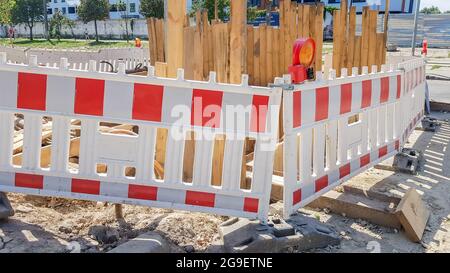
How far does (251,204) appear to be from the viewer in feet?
11.8

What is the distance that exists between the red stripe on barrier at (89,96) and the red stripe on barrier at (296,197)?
1.74 m

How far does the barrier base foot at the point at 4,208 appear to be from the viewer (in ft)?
12.0

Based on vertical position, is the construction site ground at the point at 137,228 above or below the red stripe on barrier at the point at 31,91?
below

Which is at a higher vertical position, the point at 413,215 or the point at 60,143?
the point at 60,143

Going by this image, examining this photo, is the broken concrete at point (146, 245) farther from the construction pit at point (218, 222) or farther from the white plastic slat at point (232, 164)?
the white plastic slat at point (232, 164)

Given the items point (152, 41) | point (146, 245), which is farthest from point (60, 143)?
point (152, 41)

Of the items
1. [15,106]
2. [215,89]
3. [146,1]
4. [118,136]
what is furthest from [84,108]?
[146,1]

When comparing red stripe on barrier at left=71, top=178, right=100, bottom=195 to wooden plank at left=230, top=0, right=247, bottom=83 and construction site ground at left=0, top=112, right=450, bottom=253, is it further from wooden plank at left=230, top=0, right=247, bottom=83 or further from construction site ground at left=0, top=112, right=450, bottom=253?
wooden plank at left=230, top=0, right=247, bottom=83

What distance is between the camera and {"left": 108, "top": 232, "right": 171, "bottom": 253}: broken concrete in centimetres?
315

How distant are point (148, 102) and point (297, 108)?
1210 mm

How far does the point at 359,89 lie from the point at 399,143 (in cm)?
155

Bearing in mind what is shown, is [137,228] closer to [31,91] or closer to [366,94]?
[31,91]

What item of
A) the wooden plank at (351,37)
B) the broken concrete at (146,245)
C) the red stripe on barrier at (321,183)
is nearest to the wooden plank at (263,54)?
the wooden plank at (351,37)
